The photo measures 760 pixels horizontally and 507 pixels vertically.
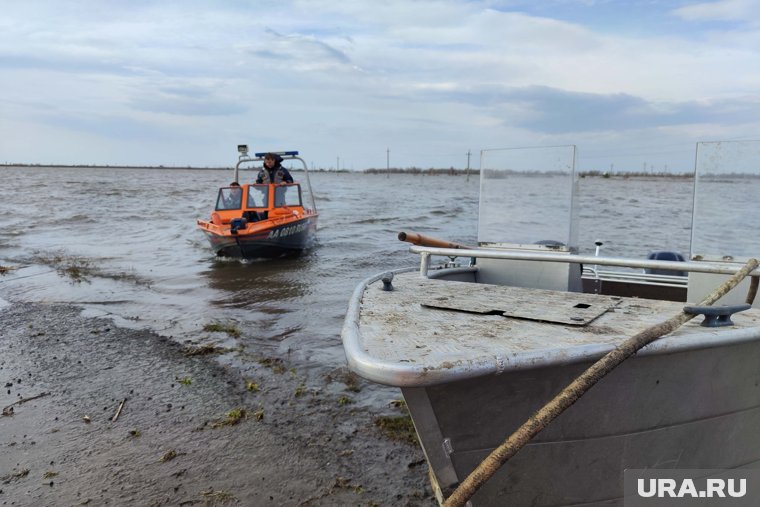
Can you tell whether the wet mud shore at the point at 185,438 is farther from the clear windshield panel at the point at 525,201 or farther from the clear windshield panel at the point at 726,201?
the clear windshield panel at the point at 726,201

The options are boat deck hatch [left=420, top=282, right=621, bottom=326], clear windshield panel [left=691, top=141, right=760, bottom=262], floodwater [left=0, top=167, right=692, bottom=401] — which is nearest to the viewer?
boat deck hatch [left=420, top=282, right=621, bottom=326]

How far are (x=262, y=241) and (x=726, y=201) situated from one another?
35.2 ft

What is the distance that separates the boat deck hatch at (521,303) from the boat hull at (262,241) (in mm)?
10349

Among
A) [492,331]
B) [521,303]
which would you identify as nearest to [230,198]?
[521,303]

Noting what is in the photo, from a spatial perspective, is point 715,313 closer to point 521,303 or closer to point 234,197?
point 521,303

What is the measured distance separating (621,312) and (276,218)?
11.8m

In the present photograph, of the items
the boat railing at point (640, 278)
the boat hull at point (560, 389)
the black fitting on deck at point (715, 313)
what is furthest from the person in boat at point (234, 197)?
the black fitting on deck at point (715, 313)

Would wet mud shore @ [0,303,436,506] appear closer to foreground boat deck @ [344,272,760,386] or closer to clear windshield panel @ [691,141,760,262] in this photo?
foreground boat deck @ [344,272,760,386]

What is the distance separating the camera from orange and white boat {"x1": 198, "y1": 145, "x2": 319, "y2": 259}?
13.6 m

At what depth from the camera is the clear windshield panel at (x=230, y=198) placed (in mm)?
14867

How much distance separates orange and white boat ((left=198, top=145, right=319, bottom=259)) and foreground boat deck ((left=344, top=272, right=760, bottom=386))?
10502 millimetres

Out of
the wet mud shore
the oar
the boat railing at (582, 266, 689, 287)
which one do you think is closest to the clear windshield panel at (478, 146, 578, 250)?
the boat railing at (582, 266, 689, 287)

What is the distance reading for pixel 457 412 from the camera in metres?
2.41

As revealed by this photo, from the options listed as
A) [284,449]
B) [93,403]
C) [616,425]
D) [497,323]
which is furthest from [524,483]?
[93,403]
